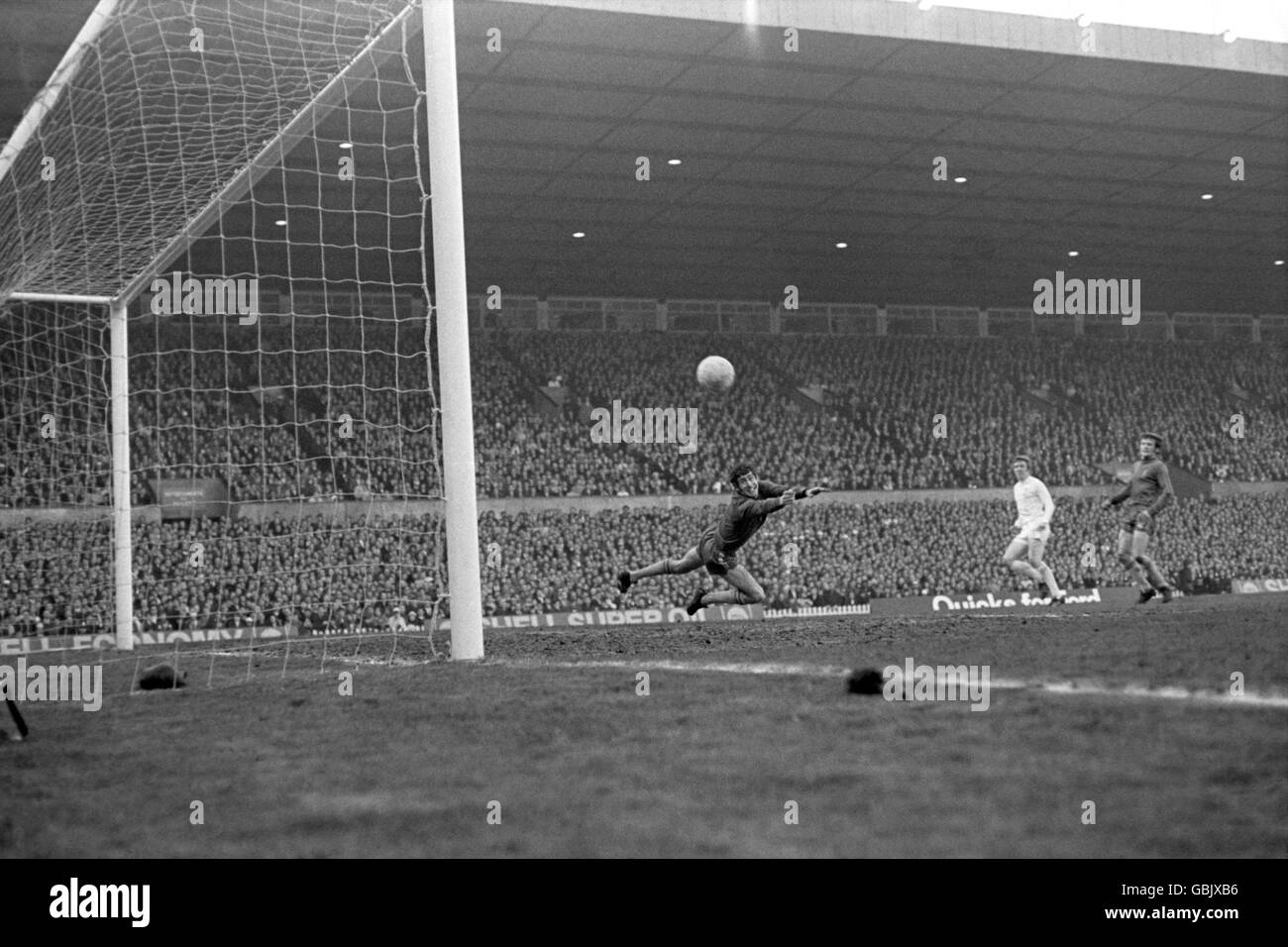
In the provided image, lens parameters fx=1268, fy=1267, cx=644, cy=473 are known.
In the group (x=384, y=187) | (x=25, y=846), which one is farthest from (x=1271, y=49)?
(x=25, y=846)

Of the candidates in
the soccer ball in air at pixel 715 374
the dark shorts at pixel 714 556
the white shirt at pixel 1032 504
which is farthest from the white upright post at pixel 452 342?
the white shirt at pixel 1032 504

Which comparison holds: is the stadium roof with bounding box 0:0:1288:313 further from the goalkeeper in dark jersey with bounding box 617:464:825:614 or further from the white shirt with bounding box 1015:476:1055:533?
the goalkeeper in dark jersey with bounding box 617:464:825:614

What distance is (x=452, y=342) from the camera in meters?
11.4

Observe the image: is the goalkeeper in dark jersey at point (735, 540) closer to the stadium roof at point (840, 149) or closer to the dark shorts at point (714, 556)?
the dark shorts at point (714, 556)

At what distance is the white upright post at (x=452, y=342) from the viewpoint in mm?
11242

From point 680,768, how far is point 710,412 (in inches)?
1287

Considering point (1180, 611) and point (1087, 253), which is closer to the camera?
point (1180, 611)

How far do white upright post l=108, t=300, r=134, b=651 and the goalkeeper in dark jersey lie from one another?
6.31 metres

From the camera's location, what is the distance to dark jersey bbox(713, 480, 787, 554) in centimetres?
1288

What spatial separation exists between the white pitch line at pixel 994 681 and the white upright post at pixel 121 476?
6723 mm
